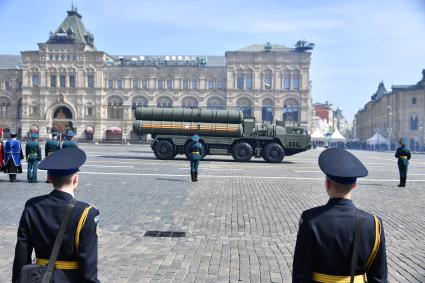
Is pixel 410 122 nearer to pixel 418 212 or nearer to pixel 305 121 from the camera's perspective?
pixel 305 121

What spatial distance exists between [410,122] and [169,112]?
55.6 metres

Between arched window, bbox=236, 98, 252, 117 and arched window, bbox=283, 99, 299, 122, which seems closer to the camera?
arched window, bbox=283, 99, 299, 122

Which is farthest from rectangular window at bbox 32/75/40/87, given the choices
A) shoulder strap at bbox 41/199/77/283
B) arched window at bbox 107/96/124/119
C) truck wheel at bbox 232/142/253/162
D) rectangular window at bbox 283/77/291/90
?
shoulder strap at bbox 41/199/77/283

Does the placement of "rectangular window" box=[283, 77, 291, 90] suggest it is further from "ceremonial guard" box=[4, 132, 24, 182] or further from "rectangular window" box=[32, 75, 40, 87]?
"ceremonial guard" box=[4, 132, 24, 182]

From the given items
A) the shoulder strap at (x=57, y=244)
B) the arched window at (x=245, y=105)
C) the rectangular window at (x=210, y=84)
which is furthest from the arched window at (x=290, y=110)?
the shoulder strap at (x=57, y=244)

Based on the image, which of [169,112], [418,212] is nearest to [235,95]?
[169,112]

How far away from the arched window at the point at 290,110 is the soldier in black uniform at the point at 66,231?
69266 mm

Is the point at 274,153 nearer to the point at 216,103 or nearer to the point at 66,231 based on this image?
the point at 66,231

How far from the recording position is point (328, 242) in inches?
115

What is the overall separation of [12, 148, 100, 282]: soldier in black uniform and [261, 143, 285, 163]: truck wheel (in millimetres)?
24219

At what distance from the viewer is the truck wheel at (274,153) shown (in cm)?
2695

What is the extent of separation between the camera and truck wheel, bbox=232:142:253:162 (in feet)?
88.3

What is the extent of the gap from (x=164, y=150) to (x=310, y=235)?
81.3 ft

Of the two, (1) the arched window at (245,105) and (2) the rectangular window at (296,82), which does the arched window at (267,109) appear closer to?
(1) the arched window at (245,105)
